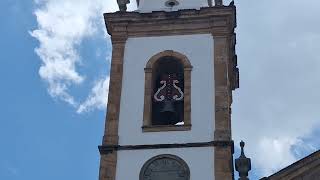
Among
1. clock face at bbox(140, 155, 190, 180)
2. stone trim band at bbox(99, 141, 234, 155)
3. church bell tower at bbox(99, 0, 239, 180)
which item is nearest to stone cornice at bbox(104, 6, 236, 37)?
church bell tower at bbox(99, 0, 239, 180)

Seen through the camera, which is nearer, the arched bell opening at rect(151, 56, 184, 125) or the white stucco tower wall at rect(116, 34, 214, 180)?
the white stucco tower wall at rect(116, 34, 214, 180)

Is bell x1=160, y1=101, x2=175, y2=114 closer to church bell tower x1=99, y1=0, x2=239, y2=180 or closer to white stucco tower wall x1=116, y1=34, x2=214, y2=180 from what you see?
church bell tower x1=99, y1=0, x2=239, y2=180

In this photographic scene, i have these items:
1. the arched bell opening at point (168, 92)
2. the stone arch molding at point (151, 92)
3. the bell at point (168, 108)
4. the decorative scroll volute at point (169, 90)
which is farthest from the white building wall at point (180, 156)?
the decorative scroll volute at point (169, 90)

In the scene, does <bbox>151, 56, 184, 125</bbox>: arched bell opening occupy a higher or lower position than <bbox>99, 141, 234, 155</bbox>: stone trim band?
higher

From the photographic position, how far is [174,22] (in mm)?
21984

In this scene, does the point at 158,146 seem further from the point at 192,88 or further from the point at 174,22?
the point at 174,22

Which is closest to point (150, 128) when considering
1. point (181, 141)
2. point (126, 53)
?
point (181, 141)

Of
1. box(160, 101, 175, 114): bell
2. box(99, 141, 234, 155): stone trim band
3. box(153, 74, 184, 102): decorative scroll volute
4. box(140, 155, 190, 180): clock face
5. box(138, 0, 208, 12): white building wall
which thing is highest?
box(138, 0, 208, 12): white building wall

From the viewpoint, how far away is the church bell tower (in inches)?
772

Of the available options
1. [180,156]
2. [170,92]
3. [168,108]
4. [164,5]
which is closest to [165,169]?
[180,156]

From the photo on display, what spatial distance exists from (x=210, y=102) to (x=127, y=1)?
4075mm

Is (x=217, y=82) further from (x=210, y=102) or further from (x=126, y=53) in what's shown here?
(x=126, y=53)

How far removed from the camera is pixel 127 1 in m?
22.9

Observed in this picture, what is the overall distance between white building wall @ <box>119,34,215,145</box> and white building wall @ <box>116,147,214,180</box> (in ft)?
0.86
